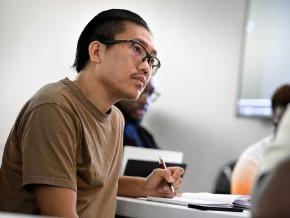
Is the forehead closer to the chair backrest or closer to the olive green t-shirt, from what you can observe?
the olive green t-shirt

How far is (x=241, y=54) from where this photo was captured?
4.04 m

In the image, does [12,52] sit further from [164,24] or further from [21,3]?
[164,24]

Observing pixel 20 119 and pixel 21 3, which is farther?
pixel 21 3

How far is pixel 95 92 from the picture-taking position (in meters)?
1.74

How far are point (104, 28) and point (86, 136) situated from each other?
0.42 metres

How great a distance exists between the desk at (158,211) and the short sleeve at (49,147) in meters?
0.28

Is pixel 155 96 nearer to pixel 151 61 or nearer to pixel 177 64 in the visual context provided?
Answer: pixel 177 64

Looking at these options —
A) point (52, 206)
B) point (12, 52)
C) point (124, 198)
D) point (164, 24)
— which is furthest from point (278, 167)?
point (164, 24)

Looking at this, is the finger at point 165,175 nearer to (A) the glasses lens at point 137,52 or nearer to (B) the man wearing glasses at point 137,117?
(A) the glasses lens at point 137,52

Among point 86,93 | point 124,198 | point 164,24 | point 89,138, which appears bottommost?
point 124,198

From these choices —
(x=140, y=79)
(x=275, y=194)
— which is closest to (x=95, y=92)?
(x=140, y=79)

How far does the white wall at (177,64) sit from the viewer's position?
3861mm

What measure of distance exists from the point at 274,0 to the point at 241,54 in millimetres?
444

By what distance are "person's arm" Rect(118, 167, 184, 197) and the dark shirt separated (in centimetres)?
137
